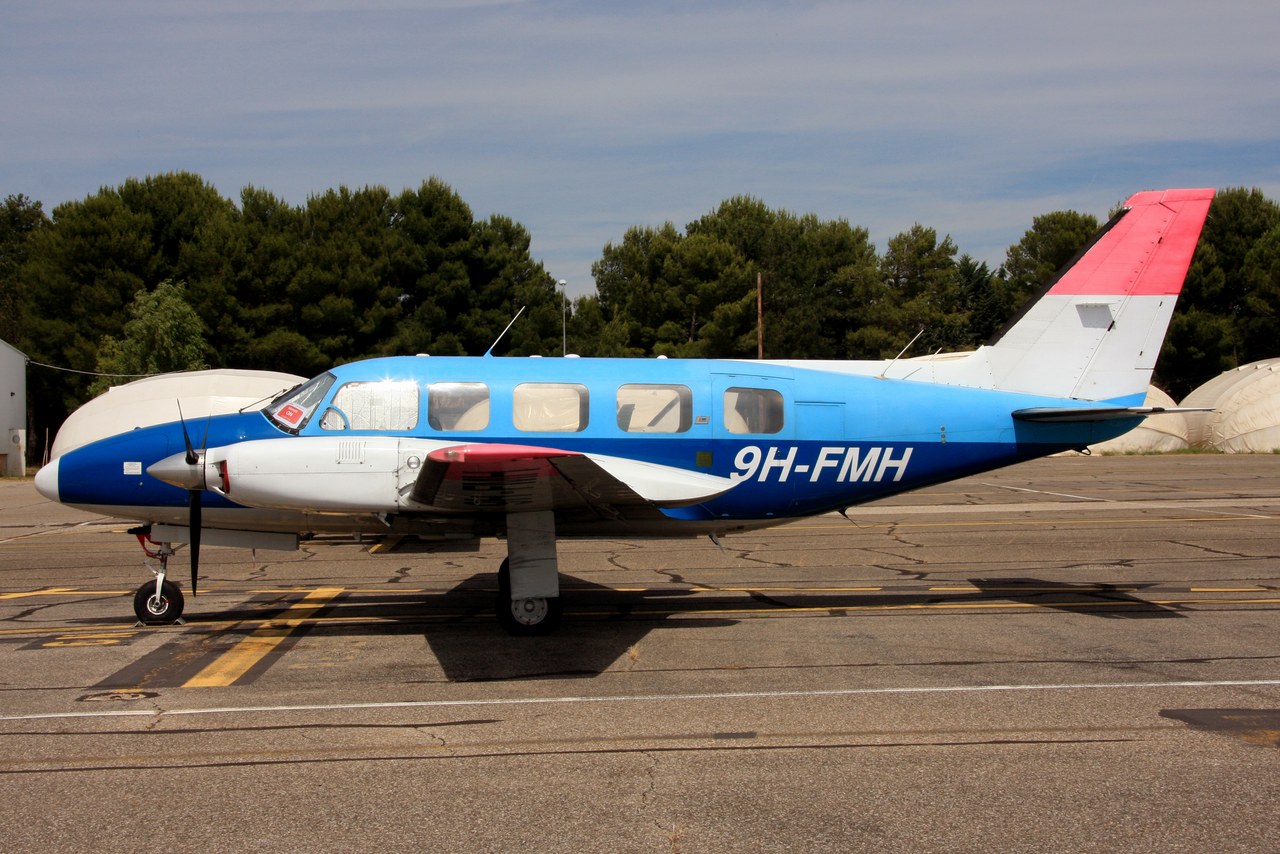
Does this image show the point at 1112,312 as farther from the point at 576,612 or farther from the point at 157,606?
the point at 157,606

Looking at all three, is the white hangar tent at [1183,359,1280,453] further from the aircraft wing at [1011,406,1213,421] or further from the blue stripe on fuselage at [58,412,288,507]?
the blue stripe on fuselage at [58,412,288,507]

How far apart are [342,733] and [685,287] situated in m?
52.0

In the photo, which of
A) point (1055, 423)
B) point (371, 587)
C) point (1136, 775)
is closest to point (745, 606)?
point (1055, 423)

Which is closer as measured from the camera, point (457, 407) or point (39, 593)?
point (457, 407)

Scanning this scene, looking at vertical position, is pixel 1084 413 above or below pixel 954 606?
above

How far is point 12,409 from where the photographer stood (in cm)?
4544

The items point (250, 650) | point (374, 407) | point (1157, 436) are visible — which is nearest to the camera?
point (250, 650)

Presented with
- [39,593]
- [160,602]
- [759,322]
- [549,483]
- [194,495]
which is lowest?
[39,593]

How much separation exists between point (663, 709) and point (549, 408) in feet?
13.8

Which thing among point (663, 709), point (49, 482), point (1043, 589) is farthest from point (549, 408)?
point (1043, 589)

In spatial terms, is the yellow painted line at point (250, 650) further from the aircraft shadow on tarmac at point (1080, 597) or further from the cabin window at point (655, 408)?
the aircraft shadow on tarmac at point (1080, 597)

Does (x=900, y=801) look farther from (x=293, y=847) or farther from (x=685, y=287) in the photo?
(x=685, y=287)

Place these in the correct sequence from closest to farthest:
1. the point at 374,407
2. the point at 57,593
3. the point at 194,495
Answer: the point at 194,495 → the point at 374,407 → the point at 57,593

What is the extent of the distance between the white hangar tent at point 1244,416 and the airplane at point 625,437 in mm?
34183
